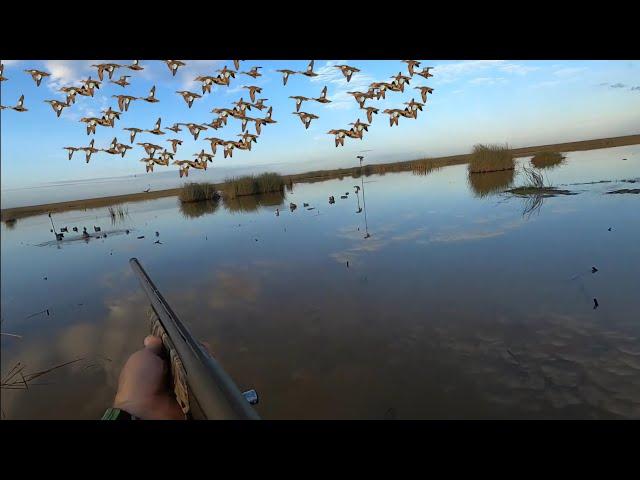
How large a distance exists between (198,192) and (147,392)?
35.7m

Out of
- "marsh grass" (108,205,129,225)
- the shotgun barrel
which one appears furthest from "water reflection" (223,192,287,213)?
the shotgun barrel

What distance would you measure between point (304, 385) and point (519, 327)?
3353 millimetres

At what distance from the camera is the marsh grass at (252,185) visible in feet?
116

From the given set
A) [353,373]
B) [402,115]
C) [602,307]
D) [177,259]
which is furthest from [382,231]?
[353,373]

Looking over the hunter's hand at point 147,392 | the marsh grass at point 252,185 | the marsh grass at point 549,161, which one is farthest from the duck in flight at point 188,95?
the marsh grass at point 549,161

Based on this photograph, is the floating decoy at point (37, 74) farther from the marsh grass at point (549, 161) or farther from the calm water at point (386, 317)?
the marsh grass at point (549, 161)

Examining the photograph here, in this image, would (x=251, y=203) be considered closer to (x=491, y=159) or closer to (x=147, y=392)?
(x=491, y=159)

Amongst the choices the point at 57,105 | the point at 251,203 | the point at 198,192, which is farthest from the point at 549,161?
the point at 57,105

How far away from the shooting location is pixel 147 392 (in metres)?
1.68

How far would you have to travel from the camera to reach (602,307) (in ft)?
18.7

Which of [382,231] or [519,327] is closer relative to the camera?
[519,327]
